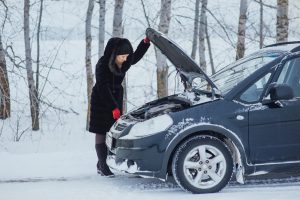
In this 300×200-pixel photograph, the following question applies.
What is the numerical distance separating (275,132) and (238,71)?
42.9 inches

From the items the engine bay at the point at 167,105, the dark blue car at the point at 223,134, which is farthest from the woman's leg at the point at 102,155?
the dark blue car at the point at 223,134

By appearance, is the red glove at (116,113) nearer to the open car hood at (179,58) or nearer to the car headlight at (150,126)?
the car headlight at (150,126)

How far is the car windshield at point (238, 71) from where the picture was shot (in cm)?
630

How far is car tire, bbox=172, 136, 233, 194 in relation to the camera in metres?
5.86

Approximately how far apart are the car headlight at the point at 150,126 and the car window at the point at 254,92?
0.94 meters

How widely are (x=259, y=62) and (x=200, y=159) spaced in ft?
5.03

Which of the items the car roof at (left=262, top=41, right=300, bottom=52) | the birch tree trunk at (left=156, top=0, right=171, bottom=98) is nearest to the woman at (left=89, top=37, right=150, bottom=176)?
the car roof at (left=262, top=41, right=300, bottom=52)

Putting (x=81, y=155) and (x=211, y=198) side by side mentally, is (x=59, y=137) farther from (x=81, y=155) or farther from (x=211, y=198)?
(x=211, y=198)

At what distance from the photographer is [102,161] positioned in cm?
696

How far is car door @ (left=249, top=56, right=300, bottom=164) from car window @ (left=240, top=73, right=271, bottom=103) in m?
0.11

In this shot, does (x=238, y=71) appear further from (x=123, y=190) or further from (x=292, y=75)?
(x=123, y=190)

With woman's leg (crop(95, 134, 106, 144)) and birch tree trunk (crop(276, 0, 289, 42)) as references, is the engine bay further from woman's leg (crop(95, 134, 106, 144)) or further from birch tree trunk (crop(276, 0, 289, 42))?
birch tree trunk (crop(276, 0, 289, 42))

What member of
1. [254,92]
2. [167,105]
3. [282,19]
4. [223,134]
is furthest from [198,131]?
[282,19]

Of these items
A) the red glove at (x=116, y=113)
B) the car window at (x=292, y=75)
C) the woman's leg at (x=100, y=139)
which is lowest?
the woman's leg at (x=100, y=139)
